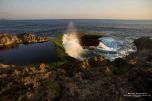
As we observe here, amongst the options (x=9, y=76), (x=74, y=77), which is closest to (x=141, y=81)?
(x=74, y=77)

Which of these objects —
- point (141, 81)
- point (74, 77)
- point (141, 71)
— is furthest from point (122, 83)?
point (74, 77)

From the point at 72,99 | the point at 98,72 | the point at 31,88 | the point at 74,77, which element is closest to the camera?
the point at 72,99

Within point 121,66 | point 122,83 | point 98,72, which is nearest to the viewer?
point 122,83

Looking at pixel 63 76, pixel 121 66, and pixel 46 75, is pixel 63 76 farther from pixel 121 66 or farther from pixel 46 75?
pixel 121 66

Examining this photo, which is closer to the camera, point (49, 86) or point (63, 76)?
point (49, 86)

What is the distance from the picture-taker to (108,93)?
11.2 metres

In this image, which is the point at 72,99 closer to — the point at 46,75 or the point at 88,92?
the point at 88,92

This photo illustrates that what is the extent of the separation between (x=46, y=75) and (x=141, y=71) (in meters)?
7.71

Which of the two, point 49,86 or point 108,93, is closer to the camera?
point 108,93

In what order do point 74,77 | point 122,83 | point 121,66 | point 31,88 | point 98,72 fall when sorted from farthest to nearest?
point 121,66, point 98,72, point 74,77, point 122,83, point 31,88

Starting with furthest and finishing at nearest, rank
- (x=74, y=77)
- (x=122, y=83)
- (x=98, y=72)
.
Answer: (x=98, y=72)
(x=74, y=77)
(x=122, y=83)

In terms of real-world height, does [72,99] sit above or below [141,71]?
below

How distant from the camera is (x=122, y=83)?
12.4 meters

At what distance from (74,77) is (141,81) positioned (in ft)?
16.6
